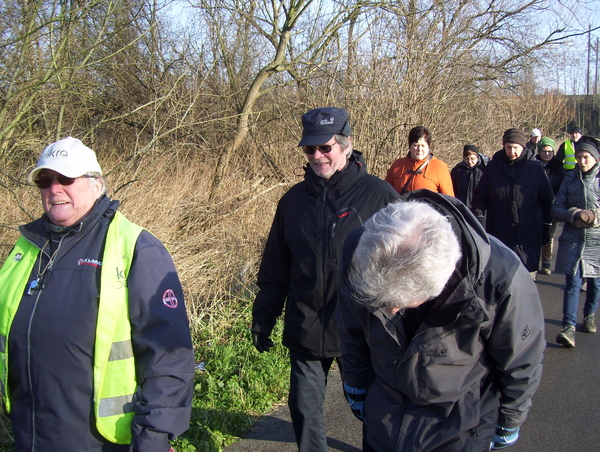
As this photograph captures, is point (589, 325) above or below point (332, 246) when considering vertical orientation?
below

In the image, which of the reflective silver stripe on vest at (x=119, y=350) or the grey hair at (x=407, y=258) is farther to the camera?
the reflective silver stripe on vest at (x=119, y=350)

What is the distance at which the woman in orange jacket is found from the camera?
520 centimetres

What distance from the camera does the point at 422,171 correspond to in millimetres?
5254

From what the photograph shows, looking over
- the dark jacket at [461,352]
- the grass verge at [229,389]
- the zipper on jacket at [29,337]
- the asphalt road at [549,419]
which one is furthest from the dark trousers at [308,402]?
the zipper on jacket at [29,337]

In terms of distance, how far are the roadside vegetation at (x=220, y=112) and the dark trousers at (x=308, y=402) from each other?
28.8 inches

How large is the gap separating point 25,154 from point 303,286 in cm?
542

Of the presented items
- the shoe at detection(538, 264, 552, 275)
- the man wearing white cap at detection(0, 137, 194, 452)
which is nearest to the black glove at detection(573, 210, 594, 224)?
the shoe at detection(538, 264, 552, 275)

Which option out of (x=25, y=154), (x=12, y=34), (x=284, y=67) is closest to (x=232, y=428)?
(x=12, y=34)

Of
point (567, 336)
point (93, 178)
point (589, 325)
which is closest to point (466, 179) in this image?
point (589, 325)

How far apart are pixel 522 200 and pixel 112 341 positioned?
469 centimetres

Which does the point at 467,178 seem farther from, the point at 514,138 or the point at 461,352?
the point at 461,352

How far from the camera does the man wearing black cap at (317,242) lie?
2.78 metres

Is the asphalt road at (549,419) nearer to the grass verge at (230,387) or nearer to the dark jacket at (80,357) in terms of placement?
the grass verge at (230,387)

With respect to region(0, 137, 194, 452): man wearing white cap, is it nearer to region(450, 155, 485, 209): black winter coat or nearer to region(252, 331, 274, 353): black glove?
region(252, 331, 274, 353): black glove
